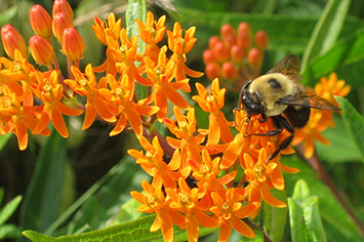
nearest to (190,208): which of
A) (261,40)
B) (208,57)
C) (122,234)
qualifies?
(122,234)

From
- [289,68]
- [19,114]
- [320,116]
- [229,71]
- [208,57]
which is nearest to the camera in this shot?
[19,114]

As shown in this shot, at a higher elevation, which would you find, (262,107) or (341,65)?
(262,107)

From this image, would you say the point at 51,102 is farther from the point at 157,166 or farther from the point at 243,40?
the point at 243,40

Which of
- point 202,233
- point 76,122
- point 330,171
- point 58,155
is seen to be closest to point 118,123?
point 202,233

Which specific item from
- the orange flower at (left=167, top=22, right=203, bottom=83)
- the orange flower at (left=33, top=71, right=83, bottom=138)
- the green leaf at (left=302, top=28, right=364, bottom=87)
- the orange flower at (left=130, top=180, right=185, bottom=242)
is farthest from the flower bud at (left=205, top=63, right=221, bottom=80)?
the orange flower at (left=130, top=180, right=185, bottom=242)

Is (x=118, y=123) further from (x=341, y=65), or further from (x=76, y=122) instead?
(x=341, y=65)

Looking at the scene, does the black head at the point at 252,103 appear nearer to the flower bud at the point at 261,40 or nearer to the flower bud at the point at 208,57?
the flower bud at the point at 208,57
